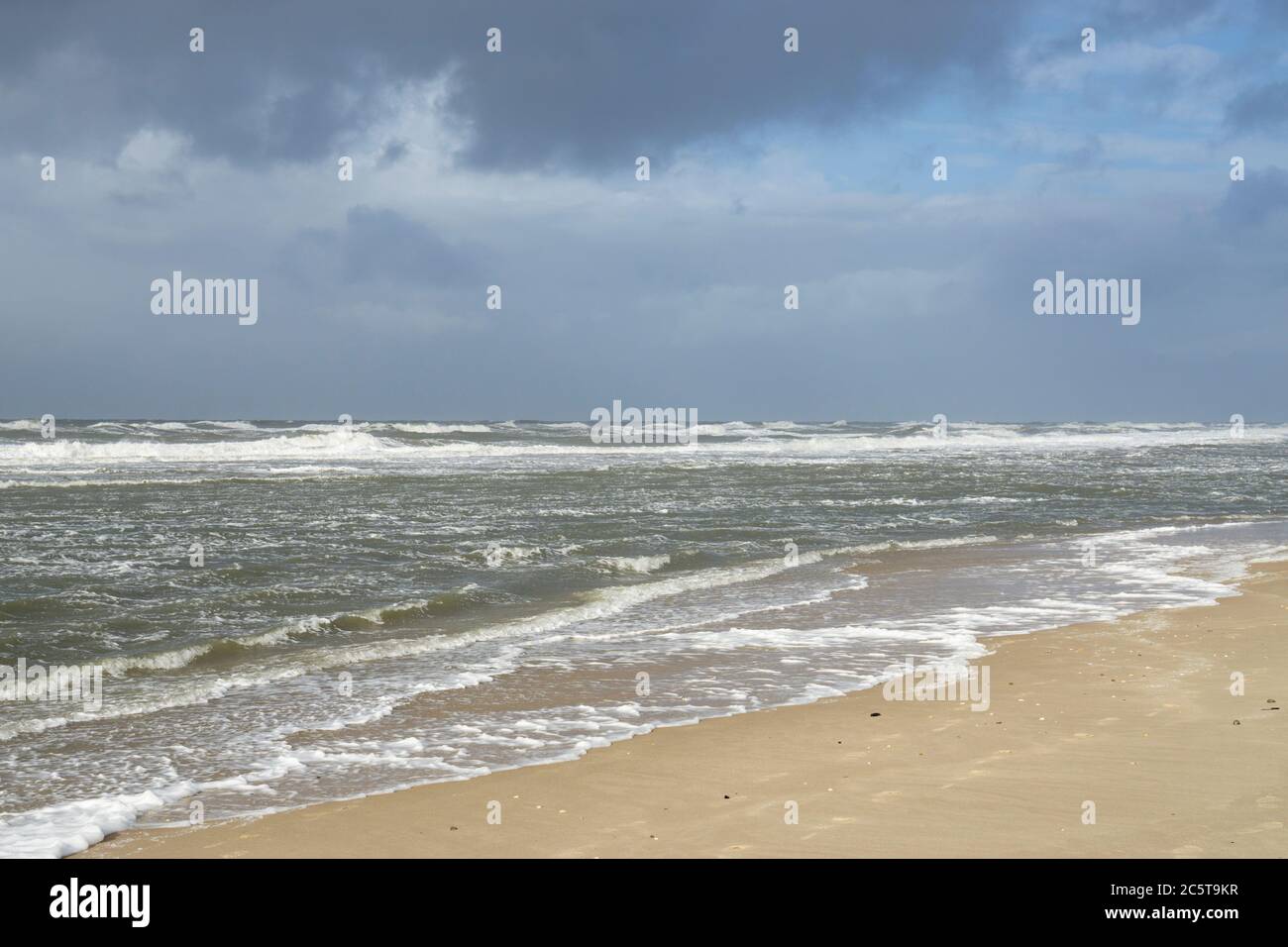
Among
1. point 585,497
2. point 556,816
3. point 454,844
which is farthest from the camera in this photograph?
point 585,497

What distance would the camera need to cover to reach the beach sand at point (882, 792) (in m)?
4.02

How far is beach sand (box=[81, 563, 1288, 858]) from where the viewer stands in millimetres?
4023

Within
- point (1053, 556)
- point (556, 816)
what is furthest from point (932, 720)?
point (1053, 556)

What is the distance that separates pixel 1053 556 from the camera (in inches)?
554

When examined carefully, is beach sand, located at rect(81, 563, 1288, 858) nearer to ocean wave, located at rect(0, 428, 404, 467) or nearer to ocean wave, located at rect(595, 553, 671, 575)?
ocean wave, located at rect(595, 553, 671, 575)
